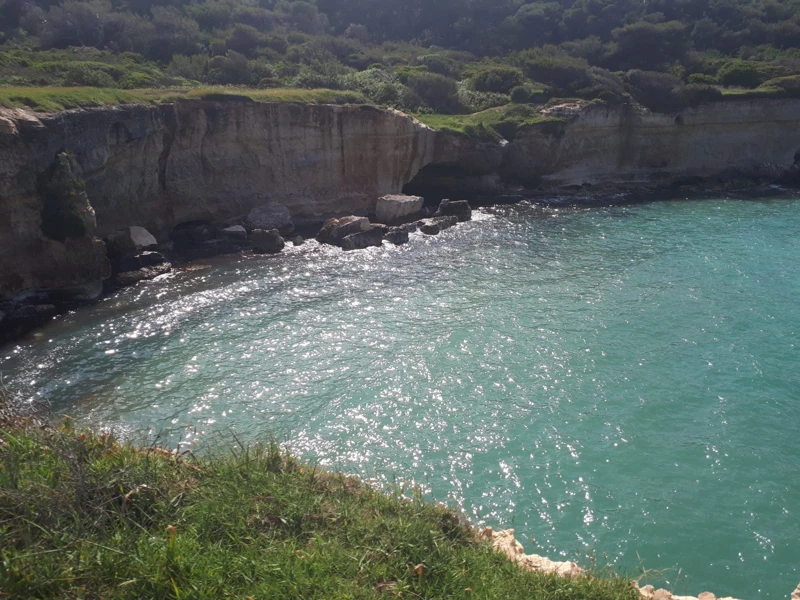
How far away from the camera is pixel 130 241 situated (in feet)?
78.6

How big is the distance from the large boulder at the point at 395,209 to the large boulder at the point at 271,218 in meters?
4.60

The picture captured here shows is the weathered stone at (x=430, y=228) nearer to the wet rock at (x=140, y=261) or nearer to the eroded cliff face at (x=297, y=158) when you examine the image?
the eroded cliff face at (x=297, y=158)

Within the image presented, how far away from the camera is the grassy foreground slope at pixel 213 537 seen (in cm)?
555

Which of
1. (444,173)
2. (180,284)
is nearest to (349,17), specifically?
(444,173)

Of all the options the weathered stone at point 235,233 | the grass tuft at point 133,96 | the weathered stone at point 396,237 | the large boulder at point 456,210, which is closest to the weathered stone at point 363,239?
the weathered stone at point 396,237

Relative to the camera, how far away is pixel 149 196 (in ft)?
84.3

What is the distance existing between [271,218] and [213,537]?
23.2m

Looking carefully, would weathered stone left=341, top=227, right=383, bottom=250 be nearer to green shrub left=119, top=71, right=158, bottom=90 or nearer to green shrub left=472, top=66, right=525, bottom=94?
green shrub left=119, top=71, right=158, bottom=90

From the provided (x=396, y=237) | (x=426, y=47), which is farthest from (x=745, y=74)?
(x=396, y=237)

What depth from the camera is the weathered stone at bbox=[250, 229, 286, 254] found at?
2600cm

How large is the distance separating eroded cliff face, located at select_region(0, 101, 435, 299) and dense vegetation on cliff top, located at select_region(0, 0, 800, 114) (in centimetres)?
541

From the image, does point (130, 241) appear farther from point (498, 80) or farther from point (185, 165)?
point (498, 80)

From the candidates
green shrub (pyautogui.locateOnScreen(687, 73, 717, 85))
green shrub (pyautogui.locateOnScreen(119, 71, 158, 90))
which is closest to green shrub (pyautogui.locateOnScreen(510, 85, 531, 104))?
green shrub (pyautogui.locateOnScreen(687, 73, 717, 85))

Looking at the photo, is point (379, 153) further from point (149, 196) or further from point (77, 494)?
point (77, 494)
